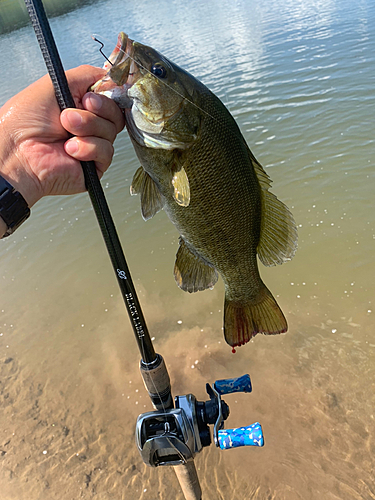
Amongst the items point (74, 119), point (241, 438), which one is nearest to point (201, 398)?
point (241, 438)

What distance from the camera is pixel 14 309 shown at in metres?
4.91

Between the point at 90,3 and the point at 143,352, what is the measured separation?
33277 millimetres

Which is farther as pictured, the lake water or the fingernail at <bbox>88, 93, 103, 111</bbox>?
the lake water

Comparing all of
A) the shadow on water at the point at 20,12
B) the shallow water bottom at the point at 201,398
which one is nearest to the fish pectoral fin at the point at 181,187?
the shallow water bottom at the point at 201,398

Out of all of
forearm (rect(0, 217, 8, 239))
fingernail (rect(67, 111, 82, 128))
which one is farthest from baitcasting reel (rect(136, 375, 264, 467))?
fingernail (rect(67, 111, 82, 128))

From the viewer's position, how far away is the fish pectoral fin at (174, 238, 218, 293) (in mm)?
1881

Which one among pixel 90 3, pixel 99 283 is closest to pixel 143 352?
pixel 99 283

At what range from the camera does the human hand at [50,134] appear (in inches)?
62.7

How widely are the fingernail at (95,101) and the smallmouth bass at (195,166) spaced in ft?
0.12

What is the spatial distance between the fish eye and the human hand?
23 centimetres

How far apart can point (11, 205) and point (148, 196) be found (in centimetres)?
60

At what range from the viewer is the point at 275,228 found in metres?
1.81

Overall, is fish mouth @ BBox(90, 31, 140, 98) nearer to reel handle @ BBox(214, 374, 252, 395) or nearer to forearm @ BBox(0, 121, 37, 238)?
forearm @ BBox(0, 121, 37, 238)

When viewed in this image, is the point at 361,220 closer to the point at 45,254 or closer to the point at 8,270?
Answer: the point at 45,254
